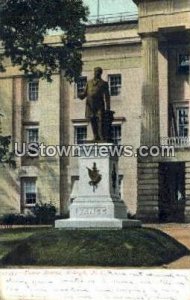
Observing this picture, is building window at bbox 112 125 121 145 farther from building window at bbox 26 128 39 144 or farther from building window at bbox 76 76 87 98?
building window at bbox 26 128 39 144

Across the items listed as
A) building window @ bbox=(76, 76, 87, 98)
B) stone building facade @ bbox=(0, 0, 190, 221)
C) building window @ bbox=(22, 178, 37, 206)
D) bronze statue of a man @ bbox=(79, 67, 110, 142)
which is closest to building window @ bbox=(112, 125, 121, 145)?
stone building facade @ bbox=(0, 0, 190, 221)

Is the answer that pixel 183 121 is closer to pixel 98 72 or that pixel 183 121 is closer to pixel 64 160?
pixel 98 72

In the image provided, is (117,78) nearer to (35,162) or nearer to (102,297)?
(35,162)

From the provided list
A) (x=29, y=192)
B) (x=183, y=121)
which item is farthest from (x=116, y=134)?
(x=29, y=192)

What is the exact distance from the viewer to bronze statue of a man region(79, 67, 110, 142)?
10625mm

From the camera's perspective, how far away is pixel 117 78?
427 inches

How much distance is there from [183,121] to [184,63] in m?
0.72

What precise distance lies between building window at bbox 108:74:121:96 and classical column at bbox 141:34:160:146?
1.39 feet

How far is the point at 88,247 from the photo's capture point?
32.0 feet

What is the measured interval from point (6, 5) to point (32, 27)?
0.47 meters

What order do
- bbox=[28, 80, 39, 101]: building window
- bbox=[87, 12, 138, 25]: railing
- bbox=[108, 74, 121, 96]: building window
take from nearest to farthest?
bbox=[87, 12, 138, 25]: railing < bbox=[108, 74, 121, 96]: building window < bbox=[28, 80, 39, 101]: building window

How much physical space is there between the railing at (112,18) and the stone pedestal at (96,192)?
1585 millimetres

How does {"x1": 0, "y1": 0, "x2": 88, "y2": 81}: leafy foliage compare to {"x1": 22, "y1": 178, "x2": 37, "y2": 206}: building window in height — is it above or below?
above

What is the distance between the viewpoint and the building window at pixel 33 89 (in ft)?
36.1
